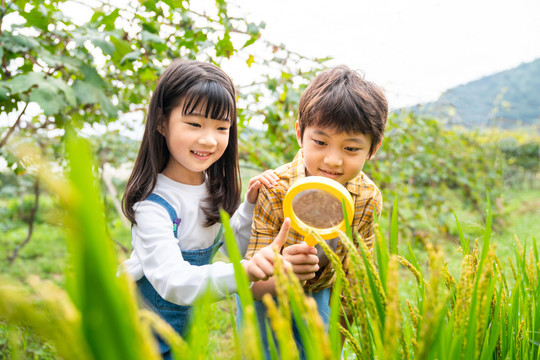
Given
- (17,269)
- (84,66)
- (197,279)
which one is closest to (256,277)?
(197,279)

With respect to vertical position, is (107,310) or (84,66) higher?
(84,66)

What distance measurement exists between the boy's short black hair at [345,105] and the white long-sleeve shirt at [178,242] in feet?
1.75

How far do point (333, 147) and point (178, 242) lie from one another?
74cm

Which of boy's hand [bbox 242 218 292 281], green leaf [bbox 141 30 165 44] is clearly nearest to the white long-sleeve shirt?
boy's hand [bbox 242 218 292 281]

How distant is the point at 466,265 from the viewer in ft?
2.03

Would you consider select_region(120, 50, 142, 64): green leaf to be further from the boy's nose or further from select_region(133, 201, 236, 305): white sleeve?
the boy's nose

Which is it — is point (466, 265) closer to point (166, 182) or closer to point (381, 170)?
point (166, 182)

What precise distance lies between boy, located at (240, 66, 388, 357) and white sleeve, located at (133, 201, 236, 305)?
0.33 m

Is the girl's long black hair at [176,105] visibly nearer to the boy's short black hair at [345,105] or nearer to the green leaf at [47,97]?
the boy's short black hair at [345,105]

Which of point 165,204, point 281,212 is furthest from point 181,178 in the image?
point 281,212

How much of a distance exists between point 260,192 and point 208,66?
61 centimetres

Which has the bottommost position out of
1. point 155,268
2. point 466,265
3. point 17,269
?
point 17,269

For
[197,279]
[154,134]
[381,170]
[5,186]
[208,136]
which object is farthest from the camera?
[5,186]

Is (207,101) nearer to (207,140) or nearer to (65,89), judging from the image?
(207,140)
